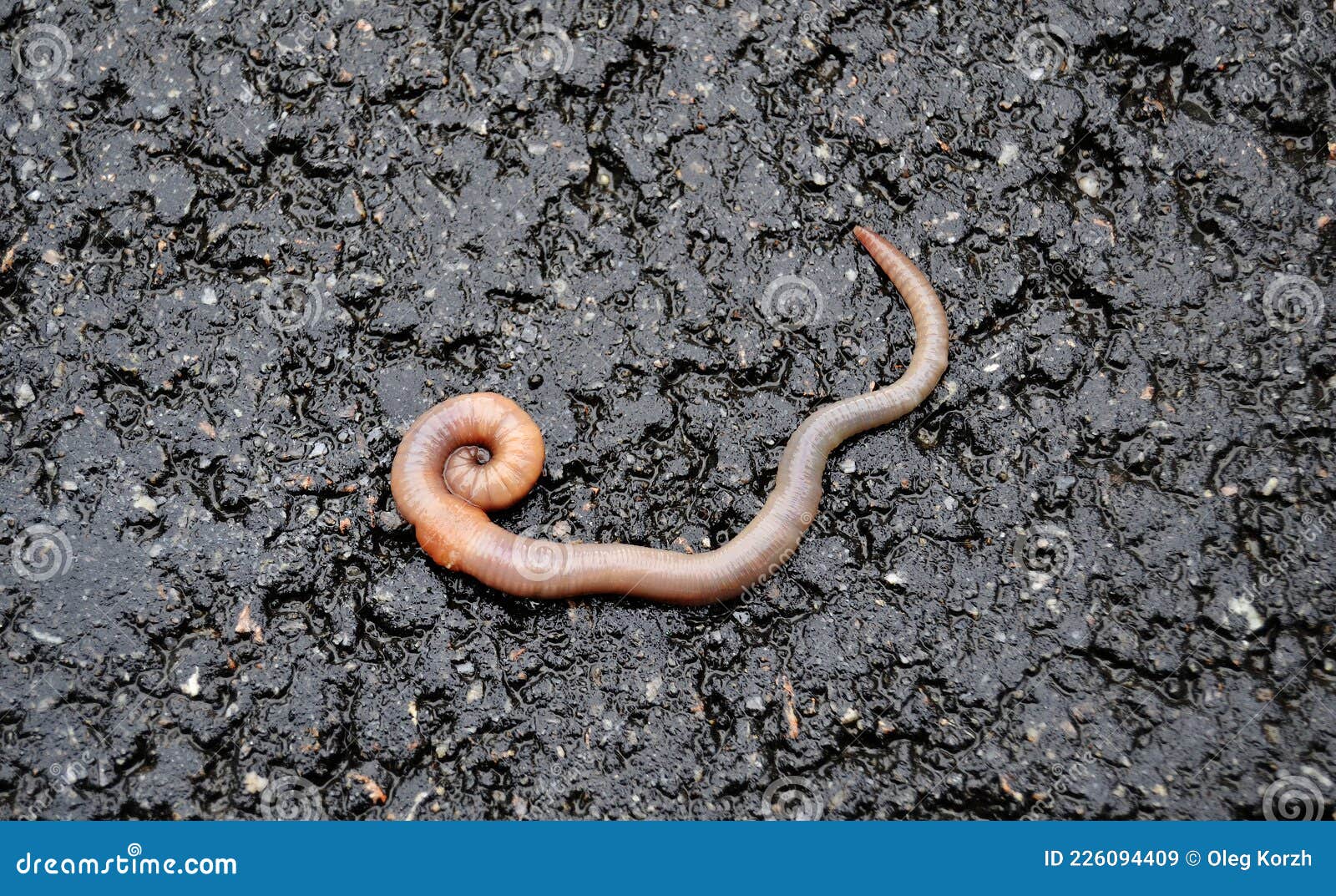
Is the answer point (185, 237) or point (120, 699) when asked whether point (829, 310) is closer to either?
point (185, 237)

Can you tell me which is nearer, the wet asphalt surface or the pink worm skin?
the wet asphalt surface

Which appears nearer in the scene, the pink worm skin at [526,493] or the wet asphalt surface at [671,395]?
the wet asphalt surface at [671,395]

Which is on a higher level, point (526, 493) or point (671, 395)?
point (671, 395)

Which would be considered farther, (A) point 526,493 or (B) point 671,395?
(B) point 671,395
